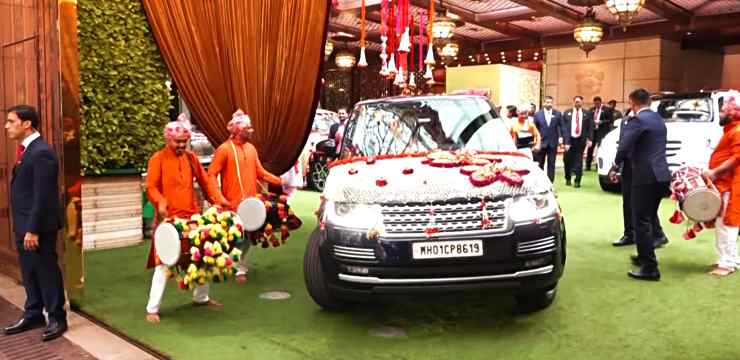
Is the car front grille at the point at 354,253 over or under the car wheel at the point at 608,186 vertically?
over

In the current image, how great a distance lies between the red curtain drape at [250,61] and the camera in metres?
6.15

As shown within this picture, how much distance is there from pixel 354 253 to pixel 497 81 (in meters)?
13.3

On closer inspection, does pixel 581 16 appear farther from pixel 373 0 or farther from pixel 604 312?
pixel 604 312

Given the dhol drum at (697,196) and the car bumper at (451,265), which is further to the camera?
the dhol drum at (697,196)

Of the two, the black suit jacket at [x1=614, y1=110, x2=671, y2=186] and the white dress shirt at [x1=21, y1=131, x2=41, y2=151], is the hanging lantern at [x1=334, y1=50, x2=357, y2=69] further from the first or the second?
the white dress shirt at [x1=21, y1=131, x2=41, y2=151]

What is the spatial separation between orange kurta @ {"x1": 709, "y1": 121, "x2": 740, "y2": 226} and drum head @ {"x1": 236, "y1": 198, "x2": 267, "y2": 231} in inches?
158

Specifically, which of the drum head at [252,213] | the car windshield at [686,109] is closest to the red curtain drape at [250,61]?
the drum head at [252,213]

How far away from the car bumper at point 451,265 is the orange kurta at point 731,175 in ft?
8.18

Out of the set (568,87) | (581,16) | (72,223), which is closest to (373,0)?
(581,16)

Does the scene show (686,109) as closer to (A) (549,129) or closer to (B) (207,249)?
(A) (549,129)

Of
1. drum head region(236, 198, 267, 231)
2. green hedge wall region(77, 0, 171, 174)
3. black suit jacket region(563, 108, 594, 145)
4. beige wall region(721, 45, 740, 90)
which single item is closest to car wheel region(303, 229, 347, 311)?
drum head region(236, 198, 267, 231)

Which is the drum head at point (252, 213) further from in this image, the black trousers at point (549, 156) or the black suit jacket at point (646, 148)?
the black trousers at point (549, 156)

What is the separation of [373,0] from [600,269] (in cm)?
1145

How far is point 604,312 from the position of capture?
4422 mm
